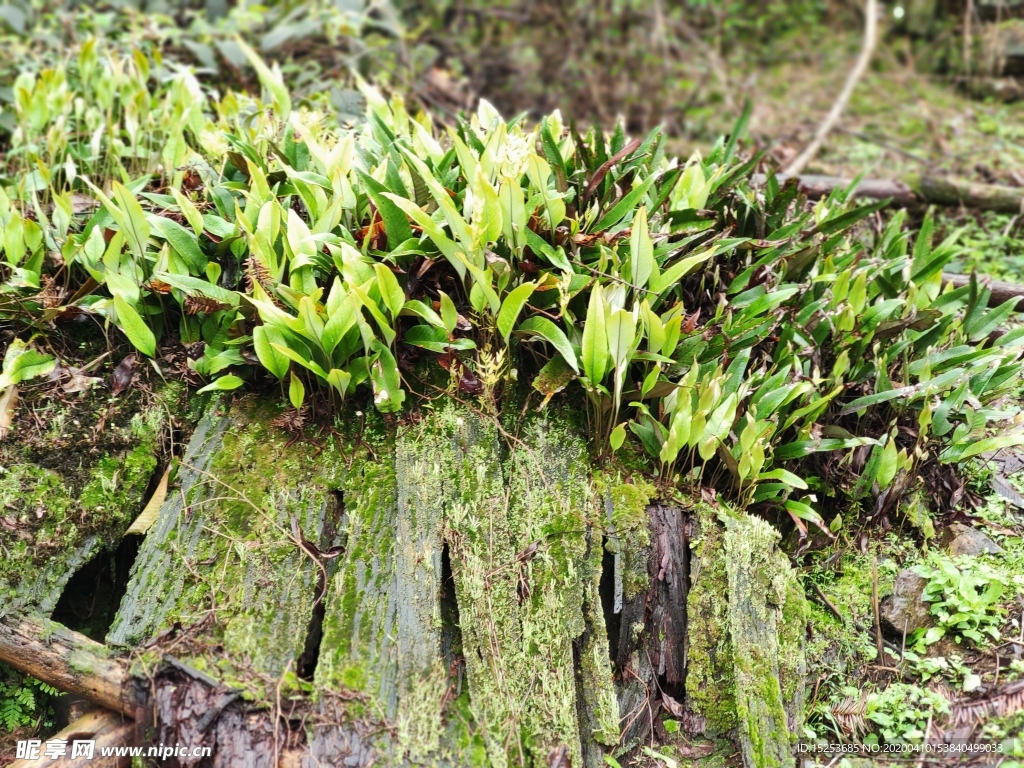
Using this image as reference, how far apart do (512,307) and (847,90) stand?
583 centimetres

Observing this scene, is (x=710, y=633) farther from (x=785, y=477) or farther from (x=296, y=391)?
(x=296, y=391)

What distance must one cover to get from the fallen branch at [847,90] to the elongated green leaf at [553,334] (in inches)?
154

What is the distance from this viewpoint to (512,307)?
2.85 m

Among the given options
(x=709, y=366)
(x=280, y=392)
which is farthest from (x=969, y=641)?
(x=280, y=392)

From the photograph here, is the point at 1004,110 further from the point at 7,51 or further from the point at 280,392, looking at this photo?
the point at 7,51

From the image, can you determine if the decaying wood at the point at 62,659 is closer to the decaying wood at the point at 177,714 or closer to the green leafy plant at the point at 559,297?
the decaying wood at the point at 177,714

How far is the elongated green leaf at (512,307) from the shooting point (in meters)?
2.79

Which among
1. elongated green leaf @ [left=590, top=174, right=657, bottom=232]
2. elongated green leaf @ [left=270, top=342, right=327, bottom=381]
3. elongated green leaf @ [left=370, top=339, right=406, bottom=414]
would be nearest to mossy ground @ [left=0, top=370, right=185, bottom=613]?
elongated green leaf @ [left=270, top=342, right=327, bottom=381]

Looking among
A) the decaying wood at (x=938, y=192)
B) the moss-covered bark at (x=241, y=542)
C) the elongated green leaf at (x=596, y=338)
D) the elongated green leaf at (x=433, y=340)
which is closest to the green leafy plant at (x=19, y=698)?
the moss-covered bark at (x=241, y=542)

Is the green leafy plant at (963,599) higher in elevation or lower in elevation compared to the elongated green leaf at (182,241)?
lower

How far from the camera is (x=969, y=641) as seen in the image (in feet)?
9.50

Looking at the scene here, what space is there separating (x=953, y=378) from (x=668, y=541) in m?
1.54

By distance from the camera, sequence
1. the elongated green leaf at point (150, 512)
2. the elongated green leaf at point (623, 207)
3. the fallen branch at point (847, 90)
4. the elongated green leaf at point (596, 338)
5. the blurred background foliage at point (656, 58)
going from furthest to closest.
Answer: the fallen branch at point (847, 90) < the blurred background foliage at point (656, 58) < the elongated green leaf at point (623, 207) < the elongated green leaf at point (150, 512) < the elongated green leaf at point (596, 338)

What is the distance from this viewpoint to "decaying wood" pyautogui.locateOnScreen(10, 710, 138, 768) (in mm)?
2512
